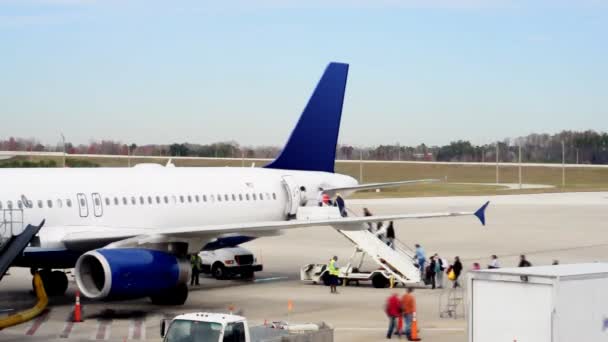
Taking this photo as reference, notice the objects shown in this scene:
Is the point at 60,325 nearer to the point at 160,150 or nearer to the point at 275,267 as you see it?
the point at 275,267

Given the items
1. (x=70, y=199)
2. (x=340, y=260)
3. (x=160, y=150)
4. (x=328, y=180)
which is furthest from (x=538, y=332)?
(x=160, y=150)

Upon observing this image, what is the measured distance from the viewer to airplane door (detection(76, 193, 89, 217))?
31.2m

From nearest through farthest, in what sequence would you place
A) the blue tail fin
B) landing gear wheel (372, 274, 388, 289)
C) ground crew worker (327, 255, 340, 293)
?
ground crew worker (327, 255, 340, 293) < landing gear wheel (372, 274, 388, 289) < the blue tail fin

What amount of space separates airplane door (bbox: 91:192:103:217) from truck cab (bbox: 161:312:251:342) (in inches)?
486

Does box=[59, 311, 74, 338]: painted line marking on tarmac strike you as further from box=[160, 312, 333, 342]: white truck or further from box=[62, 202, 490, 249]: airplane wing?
box=[160, 312, 333, 342]: white truck

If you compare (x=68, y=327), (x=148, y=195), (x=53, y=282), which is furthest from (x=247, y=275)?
(x=68, y=327)

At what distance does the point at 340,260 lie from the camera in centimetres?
4397

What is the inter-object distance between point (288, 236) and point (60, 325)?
2960 centimetres

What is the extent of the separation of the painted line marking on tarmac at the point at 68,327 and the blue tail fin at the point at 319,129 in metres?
13.3

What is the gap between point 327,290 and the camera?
34.9m

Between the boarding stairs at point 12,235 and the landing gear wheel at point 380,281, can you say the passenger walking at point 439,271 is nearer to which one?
the landing gear wheel at point 380,281

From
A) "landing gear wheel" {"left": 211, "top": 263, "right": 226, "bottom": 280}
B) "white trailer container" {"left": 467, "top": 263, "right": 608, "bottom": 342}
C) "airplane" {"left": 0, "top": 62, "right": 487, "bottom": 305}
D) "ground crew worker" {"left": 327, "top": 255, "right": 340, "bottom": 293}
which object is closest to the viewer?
"white trailer container" {"left": 467, "top": 263, "right": 608, "bottom": 342}

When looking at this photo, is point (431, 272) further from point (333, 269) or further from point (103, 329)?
point (103, 329)

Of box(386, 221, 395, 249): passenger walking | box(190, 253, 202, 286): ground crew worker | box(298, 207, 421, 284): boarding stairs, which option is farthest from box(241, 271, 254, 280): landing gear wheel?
box(386, 221, 395, 249): passenger walking
